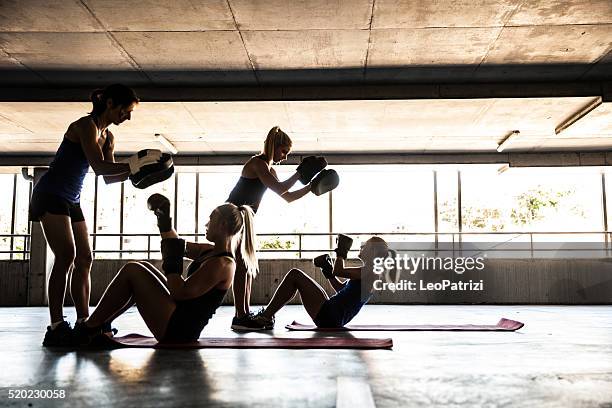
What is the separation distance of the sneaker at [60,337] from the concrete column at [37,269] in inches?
356

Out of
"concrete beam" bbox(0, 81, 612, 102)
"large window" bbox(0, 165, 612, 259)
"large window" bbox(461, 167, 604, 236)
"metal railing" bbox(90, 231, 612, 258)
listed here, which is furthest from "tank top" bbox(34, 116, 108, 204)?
"large window" bbox(461, 167, 604, 236)

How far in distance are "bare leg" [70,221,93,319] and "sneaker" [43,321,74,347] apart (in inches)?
4.3

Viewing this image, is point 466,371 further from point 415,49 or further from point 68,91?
point 68,91

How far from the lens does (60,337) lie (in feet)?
11.7

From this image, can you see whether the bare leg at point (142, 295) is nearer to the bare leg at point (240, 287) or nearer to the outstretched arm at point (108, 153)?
the outstretched arm at point (108, 153)

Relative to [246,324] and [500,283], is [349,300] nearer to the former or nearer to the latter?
[246,324]

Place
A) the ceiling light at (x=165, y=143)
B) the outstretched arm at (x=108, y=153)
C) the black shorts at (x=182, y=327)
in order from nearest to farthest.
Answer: the black shorts at (x=182, y=327), the outstretched arm at (x=108, y=153), the ceiling light at (x=165, y=143)

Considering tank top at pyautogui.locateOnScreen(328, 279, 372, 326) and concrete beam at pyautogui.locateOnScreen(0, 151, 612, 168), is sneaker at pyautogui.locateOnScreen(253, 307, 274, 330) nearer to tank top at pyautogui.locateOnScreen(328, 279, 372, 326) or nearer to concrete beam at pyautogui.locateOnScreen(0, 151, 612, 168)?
tank top at pyautogui.locateOnScreen(328, 279, 372, 326)

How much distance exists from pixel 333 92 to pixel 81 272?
4651mm

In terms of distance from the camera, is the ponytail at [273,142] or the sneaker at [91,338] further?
the ponytail at [273,142]

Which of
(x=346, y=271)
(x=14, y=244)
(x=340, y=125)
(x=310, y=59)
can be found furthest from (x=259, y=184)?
(x=14, y=244)

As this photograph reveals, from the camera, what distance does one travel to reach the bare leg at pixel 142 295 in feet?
10.9

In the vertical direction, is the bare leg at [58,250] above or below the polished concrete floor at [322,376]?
above

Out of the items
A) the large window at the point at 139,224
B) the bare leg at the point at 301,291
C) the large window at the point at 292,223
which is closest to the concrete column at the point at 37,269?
the large window at the point at 139,224
